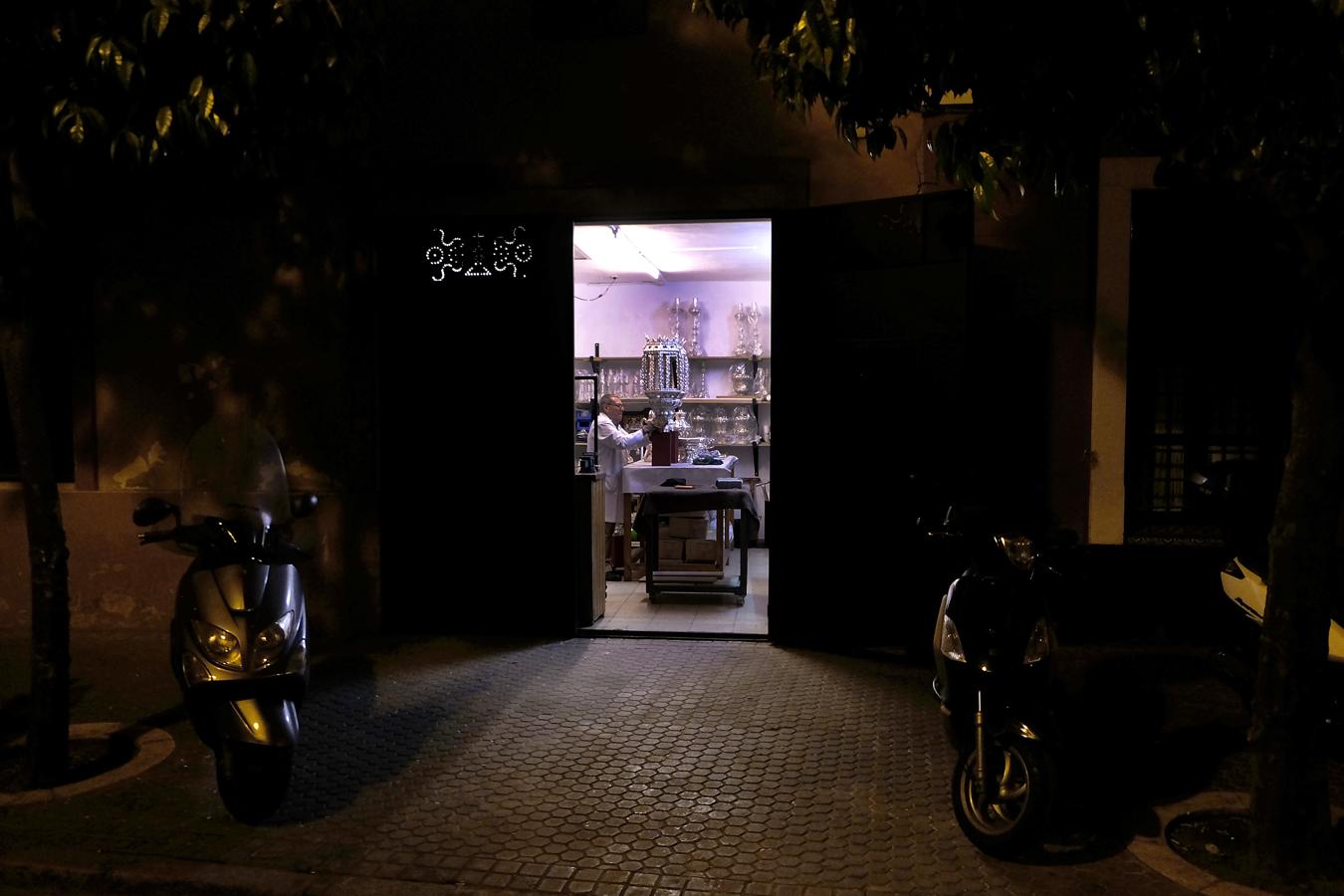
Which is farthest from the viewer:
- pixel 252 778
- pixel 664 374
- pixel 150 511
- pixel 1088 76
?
pixel 664 374

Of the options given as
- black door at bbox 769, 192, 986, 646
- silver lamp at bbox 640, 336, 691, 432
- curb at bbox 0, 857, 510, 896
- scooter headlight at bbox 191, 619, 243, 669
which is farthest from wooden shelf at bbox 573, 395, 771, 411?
curb at bbox 0, 857, 510, 896

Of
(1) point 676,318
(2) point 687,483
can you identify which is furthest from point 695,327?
(2) point 687,483

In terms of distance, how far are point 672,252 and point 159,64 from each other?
7.60 m

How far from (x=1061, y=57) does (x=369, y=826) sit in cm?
419

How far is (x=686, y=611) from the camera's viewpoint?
8695 millimetres

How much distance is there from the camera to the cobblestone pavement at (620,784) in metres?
3.88

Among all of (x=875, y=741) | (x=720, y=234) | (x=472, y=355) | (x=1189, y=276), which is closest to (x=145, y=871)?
(x=875, y=741)

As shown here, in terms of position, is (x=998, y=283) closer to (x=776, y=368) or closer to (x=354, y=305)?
(x=776, y=368)

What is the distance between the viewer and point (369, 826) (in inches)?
168

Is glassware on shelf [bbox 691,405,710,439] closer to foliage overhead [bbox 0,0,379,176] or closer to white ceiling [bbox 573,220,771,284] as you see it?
white ceiling [bbox 573,220,771,284]

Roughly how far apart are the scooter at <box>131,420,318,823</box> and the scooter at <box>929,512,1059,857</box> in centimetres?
287

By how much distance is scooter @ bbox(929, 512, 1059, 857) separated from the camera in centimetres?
381

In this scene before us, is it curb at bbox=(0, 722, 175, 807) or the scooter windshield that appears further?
the scooter windshield

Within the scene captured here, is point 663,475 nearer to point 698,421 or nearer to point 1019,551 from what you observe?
point 698,421
